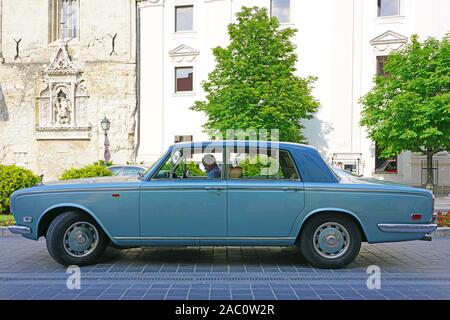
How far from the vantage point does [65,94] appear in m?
28.0

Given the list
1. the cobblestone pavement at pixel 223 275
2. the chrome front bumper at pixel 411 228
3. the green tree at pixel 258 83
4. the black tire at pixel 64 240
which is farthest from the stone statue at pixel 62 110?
the chrome front bumper at pixel 411 228

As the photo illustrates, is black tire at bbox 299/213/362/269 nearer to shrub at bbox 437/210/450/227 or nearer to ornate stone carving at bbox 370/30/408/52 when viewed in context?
shrub at bbox 437/210/450/227

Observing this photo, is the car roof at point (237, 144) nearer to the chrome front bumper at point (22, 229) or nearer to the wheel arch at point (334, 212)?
the wheel arch at point (334, 212)

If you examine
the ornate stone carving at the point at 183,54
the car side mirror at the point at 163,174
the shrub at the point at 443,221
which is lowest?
the shrub at the point at 443,221

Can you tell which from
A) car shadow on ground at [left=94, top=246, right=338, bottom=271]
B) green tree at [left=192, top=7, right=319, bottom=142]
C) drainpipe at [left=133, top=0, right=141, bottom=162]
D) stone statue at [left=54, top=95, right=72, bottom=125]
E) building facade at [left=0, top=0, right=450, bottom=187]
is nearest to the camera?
car shadow on ground at [left=94, top=246, right=338, bottom=271]

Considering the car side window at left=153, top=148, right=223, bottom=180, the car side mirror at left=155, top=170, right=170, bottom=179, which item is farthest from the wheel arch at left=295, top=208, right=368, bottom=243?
the car side mirror at left=155, top=170, right=170, bottom=179

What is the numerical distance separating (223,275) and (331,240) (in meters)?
1.66

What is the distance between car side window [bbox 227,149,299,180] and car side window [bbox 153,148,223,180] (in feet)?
0.64

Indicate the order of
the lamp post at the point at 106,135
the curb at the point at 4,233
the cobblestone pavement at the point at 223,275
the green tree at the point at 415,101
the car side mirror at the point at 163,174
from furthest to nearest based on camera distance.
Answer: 1. the lamp post at the point at 106,135
2. the green tree at the point at 415,101
3. the curb at the point at 4,233
4. the car side mirror at the point at 163,174
5. the cobblestone pavement at the point at 223,275

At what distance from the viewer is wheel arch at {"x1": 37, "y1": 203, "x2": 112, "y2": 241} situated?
20.2ft

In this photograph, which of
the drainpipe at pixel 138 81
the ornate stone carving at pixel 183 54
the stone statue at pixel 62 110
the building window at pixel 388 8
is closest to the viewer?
the building window at pixel 388 8

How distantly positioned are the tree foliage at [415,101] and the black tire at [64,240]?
14960 mm

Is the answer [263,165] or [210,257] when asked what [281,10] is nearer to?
[263,165]

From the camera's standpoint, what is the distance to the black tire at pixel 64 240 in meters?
6.20
